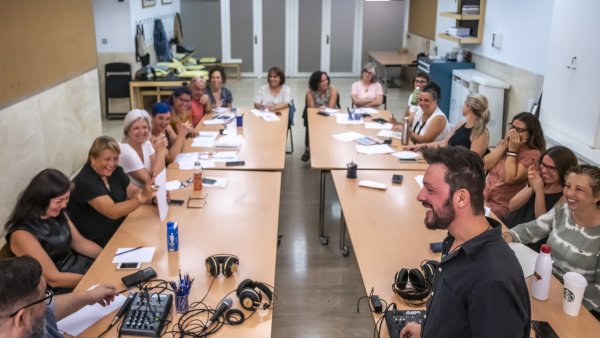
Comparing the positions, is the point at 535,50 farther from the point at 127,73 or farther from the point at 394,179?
the point at 127,73

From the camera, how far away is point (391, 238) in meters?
3.03

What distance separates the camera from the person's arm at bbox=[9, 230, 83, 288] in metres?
2.66

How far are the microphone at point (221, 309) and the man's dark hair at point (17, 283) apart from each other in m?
0.76

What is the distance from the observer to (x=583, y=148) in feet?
15.8

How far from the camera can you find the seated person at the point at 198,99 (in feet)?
19.3

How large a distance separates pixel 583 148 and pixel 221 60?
33.1ft

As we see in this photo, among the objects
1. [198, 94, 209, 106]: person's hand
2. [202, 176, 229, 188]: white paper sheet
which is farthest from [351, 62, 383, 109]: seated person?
[202, 176, 229, 188]: white paper sheet

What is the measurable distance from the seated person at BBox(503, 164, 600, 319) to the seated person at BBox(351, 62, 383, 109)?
4.27m

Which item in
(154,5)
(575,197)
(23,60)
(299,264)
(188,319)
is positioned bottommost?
(299,264)

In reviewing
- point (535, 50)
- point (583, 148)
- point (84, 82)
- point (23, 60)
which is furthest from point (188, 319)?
point (535, 50)

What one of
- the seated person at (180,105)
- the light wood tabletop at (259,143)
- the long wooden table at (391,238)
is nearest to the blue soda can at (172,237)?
the long wooden table at (391,238)

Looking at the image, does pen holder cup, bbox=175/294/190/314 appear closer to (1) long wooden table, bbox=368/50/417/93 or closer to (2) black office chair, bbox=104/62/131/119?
(2) black office chair, bbox=104/62/131/119

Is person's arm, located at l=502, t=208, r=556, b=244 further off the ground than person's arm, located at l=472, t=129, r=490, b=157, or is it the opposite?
person's arm, located at l=472, t=129, r=490, b=157

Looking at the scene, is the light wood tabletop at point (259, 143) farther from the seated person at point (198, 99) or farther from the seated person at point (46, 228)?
the seated person at point (46, 228)
